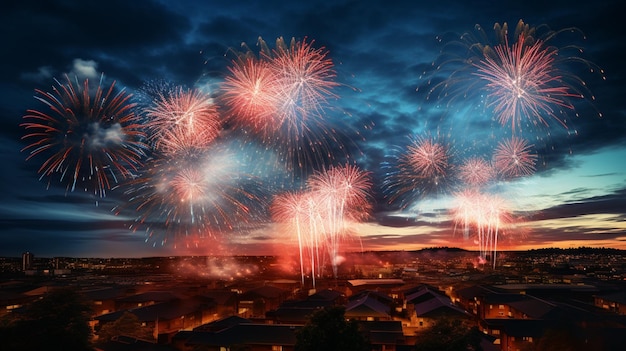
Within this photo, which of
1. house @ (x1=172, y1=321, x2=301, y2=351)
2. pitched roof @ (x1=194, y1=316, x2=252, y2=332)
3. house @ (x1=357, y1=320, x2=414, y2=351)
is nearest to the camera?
house @ (x1=357, y1=320, x2=414, y2=351)

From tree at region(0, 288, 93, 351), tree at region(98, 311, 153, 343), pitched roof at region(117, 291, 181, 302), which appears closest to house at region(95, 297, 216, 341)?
pitched roof at region(117, 291, 181, 302)

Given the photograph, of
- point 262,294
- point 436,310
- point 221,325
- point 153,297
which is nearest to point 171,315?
point 221,325

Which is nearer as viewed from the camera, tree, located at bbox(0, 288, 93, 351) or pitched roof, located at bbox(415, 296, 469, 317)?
tree, located at bbox(0, 288, 93, 351)

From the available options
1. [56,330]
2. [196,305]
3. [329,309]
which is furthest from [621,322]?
[196,305]

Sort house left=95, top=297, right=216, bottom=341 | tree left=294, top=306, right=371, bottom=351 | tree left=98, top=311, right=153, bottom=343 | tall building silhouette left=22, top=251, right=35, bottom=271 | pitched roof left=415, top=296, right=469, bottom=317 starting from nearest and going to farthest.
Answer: tree left=294, top=306, right=371, bottom=351 < tree left=98, top=311, right=153, bottom=343 < pitched roof left=415, top=296, right=469, bottom=317 < house left=95, top=297, right=216, bottom=341 < tall building silhouette left=22, top=251, right=35, bottom=271

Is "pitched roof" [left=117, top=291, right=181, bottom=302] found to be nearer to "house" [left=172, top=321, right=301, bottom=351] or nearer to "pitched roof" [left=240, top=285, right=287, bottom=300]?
"pitched roof" [left=240, top=285, right=287, bottom=300]

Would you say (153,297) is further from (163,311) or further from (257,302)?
(257,302)

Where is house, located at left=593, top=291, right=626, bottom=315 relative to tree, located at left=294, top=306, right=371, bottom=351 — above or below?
below

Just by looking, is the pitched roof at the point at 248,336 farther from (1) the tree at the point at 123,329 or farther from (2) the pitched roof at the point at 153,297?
(2) the pitched roof at the point at 153,297
